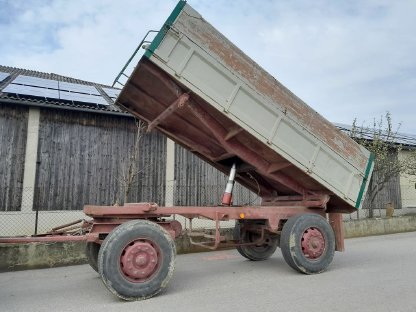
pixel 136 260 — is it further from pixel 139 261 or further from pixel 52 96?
pixel 52 96

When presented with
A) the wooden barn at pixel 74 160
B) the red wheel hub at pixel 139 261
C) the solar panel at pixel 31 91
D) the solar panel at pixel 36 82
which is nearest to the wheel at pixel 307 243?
the red wheel hub at pixel 139 261

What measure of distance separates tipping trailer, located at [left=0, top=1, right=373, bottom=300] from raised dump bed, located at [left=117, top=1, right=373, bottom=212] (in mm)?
16

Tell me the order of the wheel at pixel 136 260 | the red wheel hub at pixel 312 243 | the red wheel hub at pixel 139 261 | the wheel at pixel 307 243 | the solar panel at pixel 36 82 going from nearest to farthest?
1. the wheel at pixel 136 260
2. the red wheel hub at pixel 139 261
3. the wheel at pixel 307 243
4. the red wheel hub at pixel 312 243
5. the solar panel at pixel 36 82

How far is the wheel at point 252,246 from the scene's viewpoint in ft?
23.3

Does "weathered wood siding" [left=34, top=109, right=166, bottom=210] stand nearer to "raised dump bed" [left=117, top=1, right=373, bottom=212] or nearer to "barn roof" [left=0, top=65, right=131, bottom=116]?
"barn roof" [left=0, top=65, right=131, bottom=116]

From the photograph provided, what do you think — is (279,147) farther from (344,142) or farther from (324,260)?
(324,260)

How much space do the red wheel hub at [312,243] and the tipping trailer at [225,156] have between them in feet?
0.05

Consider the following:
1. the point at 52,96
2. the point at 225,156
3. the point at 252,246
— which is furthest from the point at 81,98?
the point at 252,246

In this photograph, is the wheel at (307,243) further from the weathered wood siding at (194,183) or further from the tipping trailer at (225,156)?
the weathered wood siding at (194,183)

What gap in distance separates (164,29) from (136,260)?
3.04m

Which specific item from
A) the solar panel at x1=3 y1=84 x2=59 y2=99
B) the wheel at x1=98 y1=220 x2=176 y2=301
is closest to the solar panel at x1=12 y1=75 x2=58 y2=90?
the solar panel at x1=3 y1=84 x2=59 y2=99

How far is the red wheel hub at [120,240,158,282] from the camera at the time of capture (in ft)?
14.7

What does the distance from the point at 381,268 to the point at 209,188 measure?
7280 mm

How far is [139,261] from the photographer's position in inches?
178
